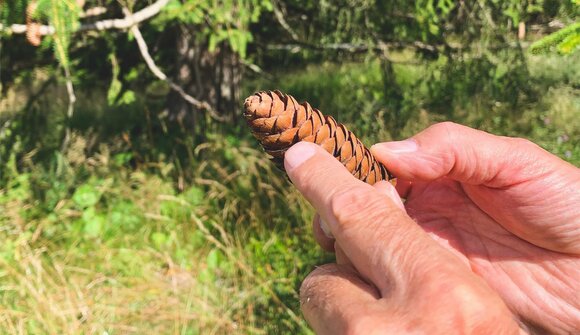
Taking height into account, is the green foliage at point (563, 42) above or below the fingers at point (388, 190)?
above

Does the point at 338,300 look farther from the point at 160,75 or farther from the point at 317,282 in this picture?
the point at 160,75

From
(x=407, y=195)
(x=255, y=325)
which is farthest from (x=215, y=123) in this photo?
(x=407, y=195)

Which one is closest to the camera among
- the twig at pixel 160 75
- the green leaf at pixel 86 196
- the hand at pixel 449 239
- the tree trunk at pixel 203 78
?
the hand at pixel 449 239

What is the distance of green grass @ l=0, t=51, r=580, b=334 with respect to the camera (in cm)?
271

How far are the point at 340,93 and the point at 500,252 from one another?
4534 millimetres

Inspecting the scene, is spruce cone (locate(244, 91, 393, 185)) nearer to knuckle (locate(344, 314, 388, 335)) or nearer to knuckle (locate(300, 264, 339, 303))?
knuckle (locate(300, 264, 339, 303))

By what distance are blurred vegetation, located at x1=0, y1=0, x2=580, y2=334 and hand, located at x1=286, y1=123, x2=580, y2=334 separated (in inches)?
42.9

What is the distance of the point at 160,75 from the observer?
13.1 ft

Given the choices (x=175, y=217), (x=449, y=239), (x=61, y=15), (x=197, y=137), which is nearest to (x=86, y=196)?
(x=175, y=217)

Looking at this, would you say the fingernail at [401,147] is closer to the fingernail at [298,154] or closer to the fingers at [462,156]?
the fingers at [462,156]

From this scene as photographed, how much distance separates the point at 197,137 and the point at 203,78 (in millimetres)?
611

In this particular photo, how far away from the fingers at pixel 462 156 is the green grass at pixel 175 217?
1.29 metres

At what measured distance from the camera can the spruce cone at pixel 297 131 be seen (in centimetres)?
124

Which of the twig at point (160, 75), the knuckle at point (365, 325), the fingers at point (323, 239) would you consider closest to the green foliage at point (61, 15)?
the twig at point (160, 75)
